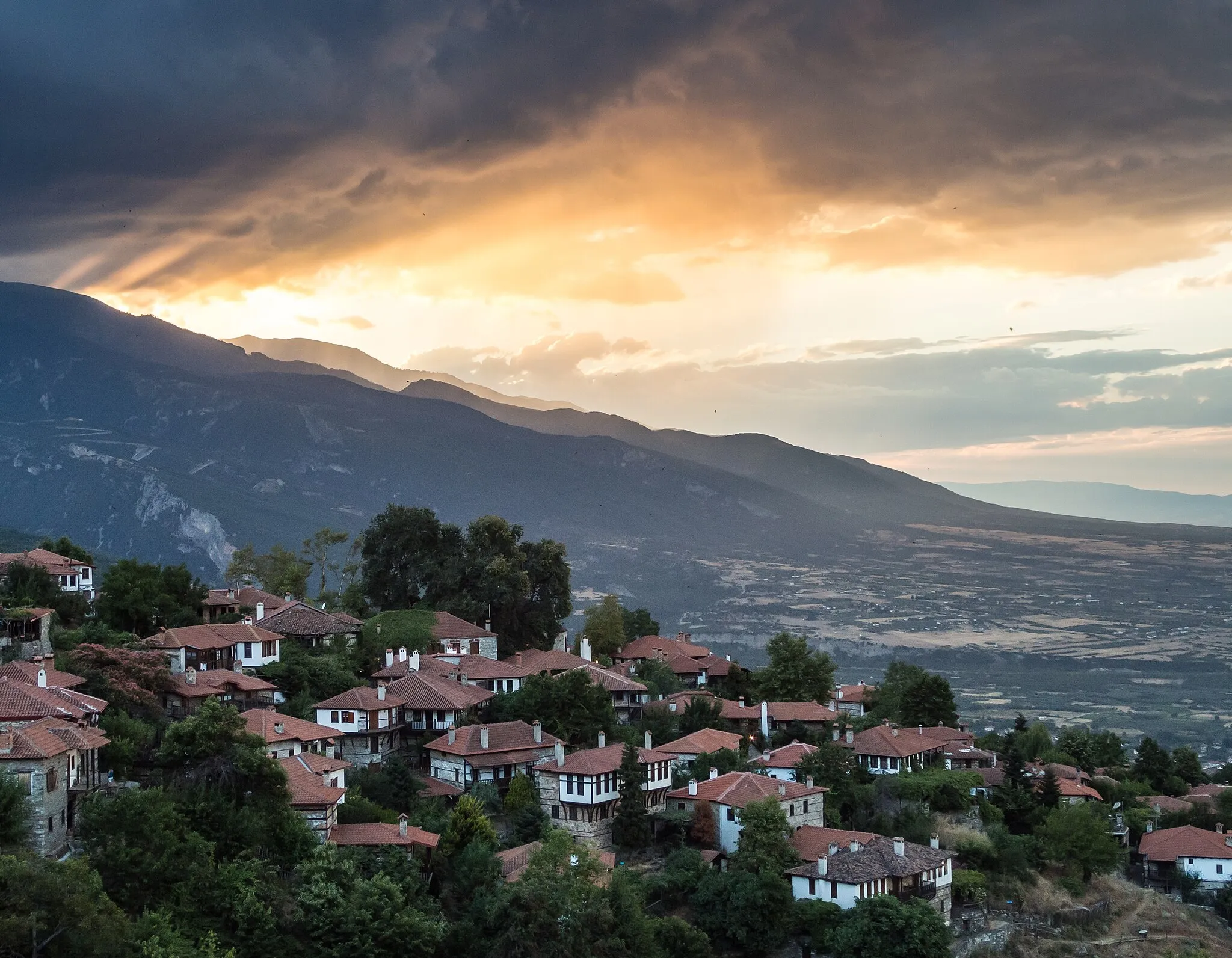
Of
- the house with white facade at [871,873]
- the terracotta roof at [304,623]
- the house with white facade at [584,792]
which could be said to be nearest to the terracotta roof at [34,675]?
the terracotta roof at [304,623]

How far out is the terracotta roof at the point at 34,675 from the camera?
41969 millimetres

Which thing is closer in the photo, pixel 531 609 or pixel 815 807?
pixel 815 807

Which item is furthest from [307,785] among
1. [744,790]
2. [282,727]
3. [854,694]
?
[854,694]

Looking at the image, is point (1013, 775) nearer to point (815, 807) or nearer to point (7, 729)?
point (815, 807)

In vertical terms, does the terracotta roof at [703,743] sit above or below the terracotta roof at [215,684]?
below

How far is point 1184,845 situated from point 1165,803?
752 cm

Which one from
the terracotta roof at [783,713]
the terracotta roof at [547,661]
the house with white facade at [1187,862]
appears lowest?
the house with white facade at [1187,862]

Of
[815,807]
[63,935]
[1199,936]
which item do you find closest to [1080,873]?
[1199,936]

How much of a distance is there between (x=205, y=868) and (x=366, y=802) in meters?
8.19

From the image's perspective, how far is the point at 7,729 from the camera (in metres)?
35.2

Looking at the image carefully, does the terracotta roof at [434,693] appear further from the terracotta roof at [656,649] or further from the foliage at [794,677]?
the terracotta roof at [656,649]

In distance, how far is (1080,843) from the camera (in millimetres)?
53094

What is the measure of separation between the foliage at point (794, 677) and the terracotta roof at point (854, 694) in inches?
145

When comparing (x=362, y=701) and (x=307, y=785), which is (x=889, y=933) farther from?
(x=362, y=701)
